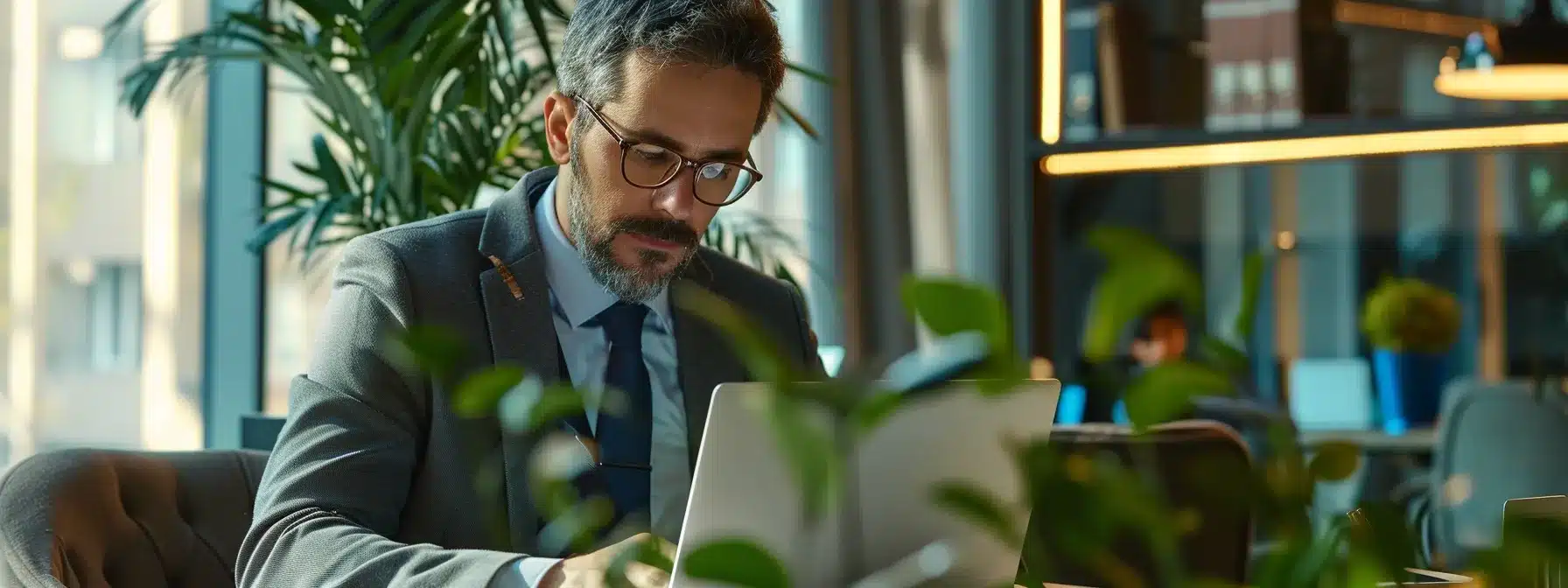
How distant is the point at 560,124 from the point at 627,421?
0.33 meters

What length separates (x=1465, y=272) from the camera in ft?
13.0

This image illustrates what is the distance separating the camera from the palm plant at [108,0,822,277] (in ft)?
7.34

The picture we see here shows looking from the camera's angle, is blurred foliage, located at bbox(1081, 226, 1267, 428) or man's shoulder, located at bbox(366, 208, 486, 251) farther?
man's shoulder, located at bbox(366, 208, 486, 251)

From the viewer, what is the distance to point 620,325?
167cm

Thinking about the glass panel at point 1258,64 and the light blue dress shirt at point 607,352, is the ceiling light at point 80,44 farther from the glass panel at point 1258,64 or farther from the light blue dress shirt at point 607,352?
the glass panel at point 1258,64

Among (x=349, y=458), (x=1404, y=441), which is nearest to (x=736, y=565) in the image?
(x=349, y=458)

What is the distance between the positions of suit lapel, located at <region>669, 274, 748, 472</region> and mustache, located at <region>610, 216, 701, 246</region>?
0.10 meters

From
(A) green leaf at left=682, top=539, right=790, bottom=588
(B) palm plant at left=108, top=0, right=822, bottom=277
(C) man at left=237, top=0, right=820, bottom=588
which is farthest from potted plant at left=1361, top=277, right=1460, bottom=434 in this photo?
(A) green leaf at left=682, top=539, right=790, bottom=588

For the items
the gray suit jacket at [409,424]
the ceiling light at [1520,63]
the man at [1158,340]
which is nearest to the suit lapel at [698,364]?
the gray suit jacket at [409,424]

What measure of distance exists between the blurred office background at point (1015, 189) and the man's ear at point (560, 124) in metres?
1.43

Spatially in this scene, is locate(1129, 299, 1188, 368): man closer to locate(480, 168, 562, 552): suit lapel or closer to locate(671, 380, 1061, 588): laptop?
locate(480, 168, 562, 552): suit lapel

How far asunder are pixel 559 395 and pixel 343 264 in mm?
1250

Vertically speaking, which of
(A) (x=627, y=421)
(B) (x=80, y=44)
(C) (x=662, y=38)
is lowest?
(A) (x=627, y=421)

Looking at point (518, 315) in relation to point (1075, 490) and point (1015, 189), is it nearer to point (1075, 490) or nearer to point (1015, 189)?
point (1075, 490)
